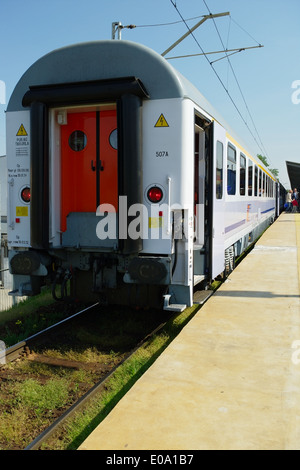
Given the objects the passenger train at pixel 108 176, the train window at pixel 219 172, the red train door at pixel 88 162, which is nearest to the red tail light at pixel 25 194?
the passenger train at pixel 108 176

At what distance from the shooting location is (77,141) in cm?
576

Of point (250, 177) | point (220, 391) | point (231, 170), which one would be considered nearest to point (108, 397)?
point (220, 391)

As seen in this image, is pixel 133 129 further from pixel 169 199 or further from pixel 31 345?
pixel 31 345

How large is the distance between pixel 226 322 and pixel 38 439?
9.29ft

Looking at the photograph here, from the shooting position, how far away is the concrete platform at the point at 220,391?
113 inches

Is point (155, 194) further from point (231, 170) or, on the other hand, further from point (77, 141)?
point (231, 170)

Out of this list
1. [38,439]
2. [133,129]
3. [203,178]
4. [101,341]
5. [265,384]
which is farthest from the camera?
[203,178]

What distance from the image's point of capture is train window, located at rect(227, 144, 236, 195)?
26.1 feet

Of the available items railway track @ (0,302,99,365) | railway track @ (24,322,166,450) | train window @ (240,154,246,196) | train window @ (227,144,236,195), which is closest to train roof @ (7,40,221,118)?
train window @ (227,144,236,195)

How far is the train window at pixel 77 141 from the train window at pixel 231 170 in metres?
3.11

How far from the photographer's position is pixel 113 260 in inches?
216

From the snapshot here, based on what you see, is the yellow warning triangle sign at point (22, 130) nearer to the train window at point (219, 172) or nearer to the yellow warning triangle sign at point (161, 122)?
the yellow warning triangle sign at point (161, 122)
